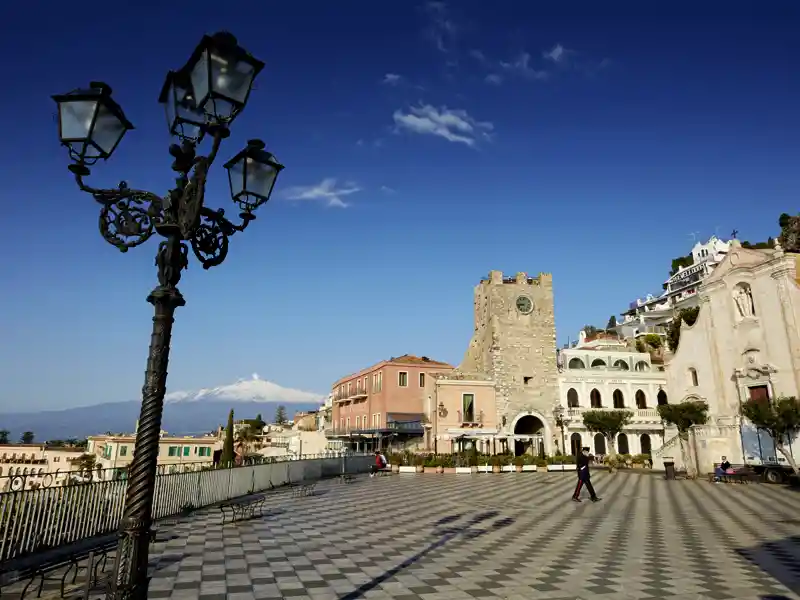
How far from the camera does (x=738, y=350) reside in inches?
1182

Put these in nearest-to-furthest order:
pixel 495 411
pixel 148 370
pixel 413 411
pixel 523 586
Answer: pixel 148 370, pixel 523 586, pixel 495 411, pixel 413 411

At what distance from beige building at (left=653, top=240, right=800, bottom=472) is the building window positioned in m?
13.7

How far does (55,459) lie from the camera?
208 feet

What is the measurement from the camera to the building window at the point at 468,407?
40.4 metres

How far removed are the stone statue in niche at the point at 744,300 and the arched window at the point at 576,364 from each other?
668 inches

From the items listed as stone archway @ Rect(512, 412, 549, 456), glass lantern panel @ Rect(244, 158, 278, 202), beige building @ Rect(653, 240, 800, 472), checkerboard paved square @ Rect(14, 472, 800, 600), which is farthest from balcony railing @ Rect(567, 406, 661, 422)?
glass lantern panel @ Rect(244, 158, 278, 202)

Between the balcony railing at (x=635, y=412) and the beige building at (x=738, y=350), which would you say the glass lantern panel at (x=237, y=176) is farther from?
the balcony railing at (x=635, y=412)

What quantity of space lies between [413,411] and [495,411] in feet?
29.5

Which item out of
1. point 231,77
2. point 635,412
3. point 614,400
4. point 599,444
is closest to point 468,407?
point 599,444

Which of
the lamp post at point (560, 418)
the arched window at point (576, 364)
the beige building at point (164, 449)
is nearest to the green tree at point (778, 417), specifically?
the lamp post at point (560, 418)

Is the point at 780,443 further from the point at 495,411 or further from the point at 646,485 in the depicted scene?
the point at 495,411

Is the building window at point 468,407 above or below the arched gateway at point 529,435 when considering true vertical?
above

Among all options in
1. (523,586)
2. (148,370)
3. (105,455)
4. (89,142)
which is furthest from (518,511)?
(105,455)

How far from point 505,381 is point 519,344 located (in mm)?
3520
